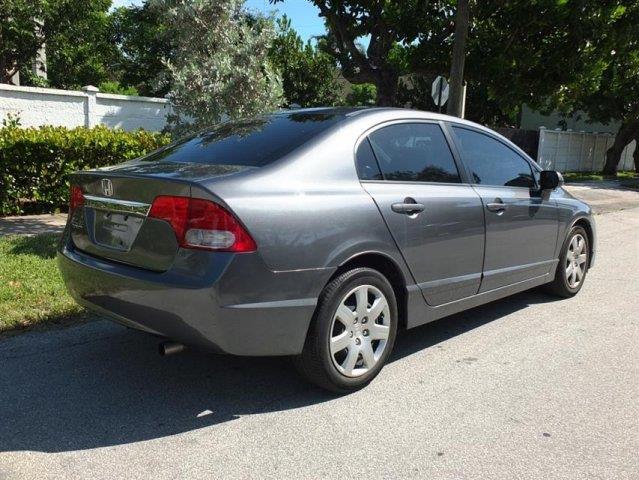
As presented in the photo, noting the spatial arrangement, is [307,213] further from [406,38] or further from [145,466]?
[406,38]

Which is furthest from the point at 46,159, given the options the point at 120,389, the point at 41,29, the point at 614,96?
the point at 614,96

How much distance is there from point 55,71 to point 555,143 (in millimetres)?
22048

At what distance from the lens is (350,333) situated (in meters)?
3.59

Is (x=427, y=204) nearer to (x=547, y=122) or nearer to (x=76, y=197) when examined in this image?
(x=76, y=197)

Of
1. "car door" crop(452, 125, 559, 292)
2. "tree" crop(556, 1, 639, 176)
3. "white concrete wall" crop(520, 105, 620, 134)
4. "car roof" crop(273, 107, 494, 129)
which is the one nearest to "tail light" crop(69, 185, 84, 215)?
"car roof" crop(273, 107, 494, 129)

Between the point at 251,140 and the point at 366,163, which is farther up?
the point at 251,140

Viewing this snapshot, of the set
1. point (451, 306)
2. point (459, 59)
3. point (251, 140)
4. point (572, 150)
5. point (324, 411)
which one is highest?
point (459, 59)

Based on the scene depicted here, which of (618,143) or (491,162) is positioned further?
(618,143)

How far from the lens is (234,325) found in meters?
3.10

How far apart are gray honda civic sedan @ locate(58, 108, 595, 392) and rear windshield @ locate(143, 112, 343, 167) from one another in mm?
16

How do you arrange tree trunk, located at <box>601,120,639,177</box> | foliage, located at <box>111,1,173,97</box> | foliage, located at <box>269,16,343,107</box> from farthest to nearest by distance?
A: 1. tree trunk, located at <box>601,120,639,177</box>
2. foliage, located at <box>111,1,173,97</box>
3. foliage, located at <box>269,16,343,107</box>

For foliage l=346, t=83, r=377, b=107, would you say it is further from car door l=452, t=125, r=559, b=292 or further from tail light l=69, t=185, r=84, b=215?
tail light l=69, t=185, r=84, b=215

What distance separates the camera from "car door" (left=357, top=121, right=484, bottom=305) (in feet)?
12.6

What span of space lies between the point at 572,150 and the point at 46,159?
2378cm
